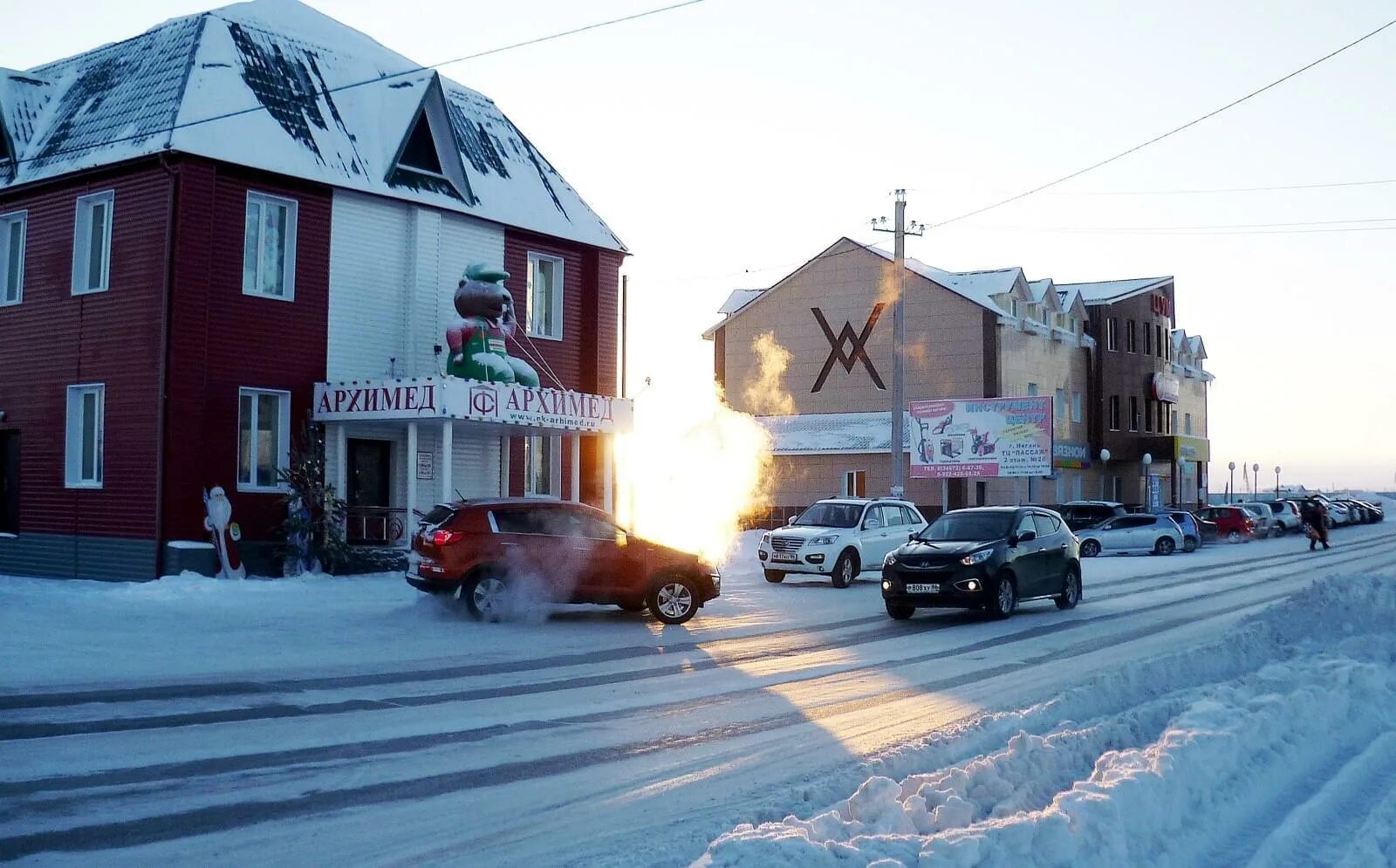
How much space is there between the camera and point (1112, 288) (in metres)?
63.0

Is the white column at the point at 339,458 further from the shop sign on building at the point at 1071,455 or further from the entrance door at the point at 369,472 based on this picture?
the shop sign on building at the point at 1071,455

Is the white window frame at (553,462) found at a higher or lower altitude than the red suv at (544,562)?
higher

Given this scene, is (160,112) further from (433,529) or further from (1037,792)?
(1037,792)

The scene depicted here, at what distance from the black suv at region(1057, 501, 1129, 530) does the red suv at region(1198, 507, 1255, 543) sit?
23.7 ft

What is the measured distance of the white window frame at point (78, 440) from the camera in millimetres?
23016

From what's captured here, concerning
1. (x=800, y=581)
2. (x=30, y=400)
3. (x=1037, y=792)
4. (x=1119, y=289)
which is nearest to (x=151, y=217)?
(x=30, y=400)

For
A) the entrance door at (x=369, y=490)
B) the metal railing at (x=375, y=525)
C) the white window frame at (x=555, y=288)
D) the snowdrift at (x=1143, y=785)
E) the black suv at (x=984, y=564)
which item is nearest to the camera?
the snowdrift at (x=1143, y=785)

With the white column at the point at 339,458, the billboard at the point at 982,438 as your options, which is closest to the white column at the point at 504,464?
the white column at the point at 339,458

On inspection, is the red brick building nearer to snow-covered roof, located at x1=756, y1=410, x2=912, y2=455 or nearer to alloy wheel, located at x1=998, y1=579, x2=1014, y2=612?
alloy wheel, located at x1=998, y1=579, x2=1014, y2=612

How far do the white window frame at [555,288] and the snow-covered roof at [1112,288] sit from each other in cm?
3549

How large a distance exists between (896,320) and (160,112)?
17987 millimetres

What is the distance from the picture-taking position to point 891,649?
599 inches

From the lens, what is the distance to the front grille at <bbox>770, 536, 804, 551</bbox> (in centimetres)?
2559

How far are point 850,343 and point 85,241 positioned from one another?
33806 millimetres
